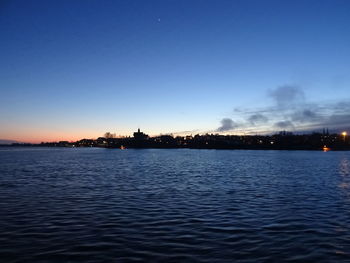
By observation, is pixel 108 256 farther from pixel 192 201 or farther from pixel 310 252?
pixel 192 201

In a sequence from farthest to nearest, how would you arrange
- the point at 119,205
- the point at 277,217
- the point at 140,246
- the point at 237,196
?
the point at 237,196 → the point at 119,205 → the point at 277,217 → the point at 140,246

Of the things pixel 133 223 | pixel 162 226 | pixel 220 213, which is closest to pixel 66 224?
pixel 133 223

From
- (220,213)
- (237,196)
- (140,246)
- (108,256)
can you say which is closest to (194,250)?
(140,246)

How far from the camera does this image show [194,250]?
14.4 metres

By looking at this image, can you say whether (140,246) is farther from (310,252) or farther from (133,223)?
(310,252)

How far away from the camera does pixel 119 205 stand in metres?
26.5

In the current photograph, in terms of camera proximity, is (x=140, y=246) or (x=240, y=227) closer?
(x=140, y=246)

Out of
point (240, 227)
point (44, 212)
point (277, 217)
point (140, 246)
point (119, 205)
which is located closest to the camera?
point (140, 246)

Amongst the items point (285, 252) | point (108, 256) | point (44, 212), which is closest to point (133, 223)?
point (108, 256)

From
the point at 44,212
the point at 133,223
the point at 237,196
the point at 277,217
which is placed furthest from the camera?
the point at 237,196

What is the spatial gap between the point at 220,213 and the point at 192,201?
582 centimetres

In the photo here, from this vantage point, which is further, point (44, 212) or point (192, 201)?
point (192, 201)

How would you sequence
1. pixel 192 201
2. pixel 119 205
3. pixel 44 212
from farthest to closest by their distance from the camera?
pixel 192 201
pixel 119 205
pixel 44 212

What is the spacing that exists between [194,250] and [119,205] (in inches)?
534
